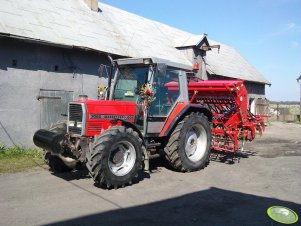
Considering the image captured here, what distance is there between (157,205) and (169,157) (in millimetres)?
2178

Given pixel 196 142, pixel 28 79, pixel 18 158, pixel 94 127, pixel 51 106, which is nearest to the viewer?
pixel 94 127

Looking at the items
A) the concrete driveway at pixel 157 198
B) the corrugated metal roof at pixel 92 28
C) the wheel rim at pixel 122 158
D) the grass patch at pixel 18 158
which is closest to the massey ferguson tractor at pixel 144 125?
the wheel rim at pixel 122 158

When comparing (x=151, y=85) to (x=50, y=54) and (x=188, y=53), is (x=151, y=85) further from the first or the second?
(x=188, y=53)

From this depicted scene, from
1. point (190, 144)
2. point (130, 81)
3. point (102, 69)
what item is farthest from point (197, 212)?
point (102, 69)

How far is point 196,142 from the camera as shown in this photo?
8.41m

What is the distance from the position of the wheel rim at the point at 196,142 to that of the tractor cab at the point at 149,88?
0.87 m

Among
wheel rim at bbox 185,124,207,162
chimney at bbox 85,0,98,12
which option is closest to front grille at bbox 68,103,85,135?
wheel rim at bbox 185,124,207,162

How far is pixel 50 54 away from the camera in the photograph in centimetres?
1041

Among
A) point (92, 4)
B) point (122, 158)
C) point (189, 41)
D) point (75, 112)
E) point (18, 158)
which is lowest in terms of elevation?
point (18, 158)

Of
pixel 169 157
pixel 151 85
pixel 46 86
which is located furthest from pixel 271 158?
pixel 46 86

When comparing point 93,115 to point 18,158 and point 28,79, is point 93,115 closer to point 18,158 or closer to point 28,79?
point 18,158

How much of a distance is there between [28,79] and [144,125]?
4555 mm

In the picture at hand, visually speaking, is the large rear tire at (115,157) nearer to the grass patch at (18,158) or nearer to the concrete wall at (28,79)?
the grass patch at (18,158)

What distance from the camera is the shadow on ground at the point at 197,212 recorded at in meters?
4.77
